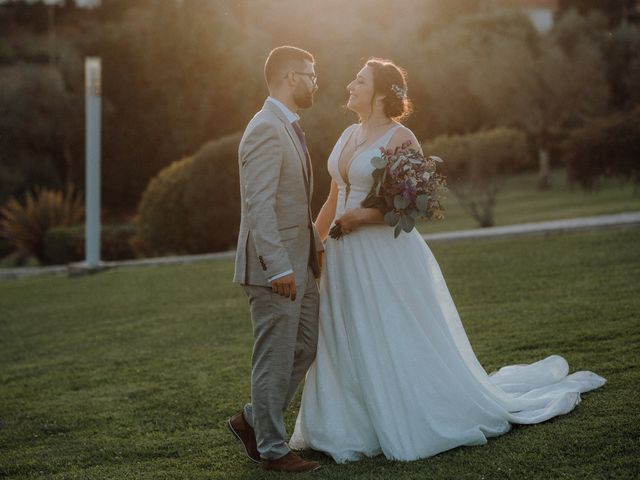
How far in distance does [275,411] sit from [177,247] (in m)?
12.7

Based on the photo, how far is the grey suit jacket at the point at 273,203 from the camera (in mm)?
4293

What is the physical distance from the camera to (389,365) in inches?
181

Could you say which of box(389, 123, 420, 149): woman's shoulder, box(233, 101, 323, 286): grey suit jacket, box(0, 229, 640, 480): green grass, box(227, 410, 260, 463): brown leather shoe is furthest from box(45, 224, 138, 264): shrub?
box(233, 101, 323, 286): grey suit jacket

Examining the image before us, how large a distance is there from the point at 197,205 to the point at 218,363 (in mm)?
9003

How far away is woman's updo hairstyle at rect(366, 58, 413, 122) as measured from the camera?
4844mm

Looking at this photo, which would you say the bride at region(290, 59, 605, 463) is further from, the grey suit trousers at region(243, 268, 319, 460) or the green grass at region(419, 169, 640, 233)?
the green grass at region(419, 169, 640, 233)

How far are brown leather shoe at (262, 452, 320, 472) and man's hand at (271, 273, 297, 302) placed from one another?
0.82 metres

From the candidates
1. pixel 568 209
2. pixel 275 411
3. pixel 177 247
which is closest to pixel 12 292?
pixel 177 247

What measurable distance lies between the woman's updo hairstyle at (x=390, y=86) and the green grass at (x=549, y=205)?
955cm

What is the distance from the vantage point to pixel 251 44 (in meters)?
29.5

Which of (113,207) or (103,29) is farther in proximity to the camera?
(103,29)

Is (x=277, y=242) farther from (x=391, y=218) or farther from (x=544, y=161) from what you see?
(x=544, y=161)

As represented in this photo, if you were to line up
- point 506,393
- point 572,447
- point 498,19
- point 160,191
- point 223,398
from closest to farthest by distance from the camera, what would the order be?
point 572,447, point 506,393, point 223,398, point 160,191, point 498,19

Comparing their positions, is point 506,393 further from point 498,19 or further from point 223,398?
point 498,19
